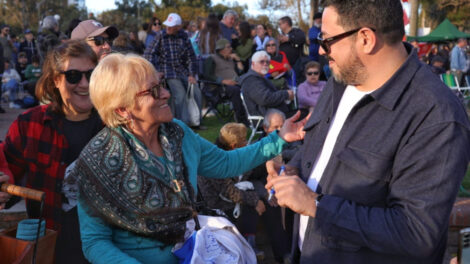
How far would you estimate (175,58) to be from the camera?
29.3 ft

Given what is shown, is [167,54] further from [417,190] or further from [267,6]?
[267,6]

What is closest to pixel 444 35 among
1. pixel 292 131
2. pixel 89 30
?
pixel 89 30

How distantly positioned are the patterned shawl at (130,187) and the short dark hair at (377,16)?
1187mm

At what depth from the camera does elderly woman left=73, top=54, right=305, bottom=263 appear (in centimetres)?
233

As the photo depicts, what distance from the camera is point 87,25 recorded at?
15.6 ft

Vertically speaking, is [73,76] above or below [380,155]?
above

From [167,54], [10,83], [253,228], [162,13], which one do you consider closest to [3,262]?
[253,228]

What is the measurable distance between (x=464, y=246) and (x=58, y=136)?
237cm

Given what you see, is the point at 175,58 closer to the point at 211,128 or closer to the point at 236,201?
the point at 211,128

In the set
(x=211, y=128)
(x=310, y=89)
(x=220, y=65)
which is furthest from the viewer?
(x=220, y=65)

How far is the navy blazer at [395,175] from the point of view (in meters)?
1.67

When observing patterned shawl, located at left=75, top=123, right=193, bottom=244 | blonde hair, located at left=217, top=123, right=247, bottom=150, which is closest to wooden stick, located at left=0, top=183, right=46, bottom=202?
patterned shawl, located at left=75, top=123, right=193, bottom=244

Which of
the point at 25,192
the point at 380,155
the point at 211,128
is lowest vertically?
the point at 211,128

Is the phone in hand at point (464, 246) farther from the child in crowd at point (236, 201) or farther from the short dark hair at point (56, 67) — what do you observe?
the child in crowd at point (236, 201)
